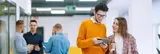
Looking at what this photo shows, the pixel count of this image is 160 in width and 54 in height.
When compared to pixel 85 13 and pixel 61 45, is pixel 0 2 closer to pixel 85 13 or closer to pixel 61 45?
pixel 61 45

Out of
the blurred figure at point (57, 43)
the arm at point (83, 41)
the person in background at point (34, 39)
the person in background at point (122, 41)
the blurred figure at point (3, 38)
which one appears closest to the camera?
the arm at point (83, 41)

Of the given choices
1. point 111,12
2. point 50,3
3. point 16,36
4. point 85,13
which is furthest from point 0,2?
point 85,13

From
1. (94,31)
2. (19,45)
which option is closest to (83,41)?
(94,31)

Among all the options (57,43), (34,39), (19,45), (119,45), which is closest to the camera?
(119,45)

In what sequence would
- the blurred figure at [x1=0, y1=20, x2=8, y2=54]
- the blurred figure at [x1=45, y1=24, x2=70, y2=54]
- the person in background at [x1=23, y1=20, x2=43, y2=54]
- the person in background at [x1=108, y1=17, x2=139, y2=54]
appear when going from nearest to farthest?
the person in background at [x1=108, y1=17, x2=139, y2=54]
the blurred figure at [x1=0, y1=20, x2=8, y2=54]
the person in background at [x1=23, y1=20, x2=43, y2=54]
the blurred figure at [x1=45, y1=24, x2=70, y2=54]

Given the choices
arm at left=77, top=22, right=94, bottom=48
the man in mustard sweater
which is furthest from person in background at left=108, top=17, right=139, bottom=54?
arm at left=77, top=22, right=94, bottom=48

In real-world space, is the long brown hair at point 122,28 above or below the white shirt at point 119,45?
above

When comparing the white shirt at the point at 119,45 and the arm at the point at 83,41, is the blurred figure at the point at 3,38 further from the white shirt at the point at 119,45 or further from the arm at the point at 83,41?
the white shirt at the point at 119,45

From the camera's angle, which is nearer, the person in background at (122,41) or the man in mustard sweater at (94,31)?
the man in mustard sweater at (94,31)

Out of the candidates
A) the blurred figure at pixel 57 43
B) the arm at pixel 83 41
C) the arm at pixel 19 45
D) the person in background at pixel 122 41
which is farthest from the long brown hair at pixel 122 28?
the blurred figure at pixel 57 43

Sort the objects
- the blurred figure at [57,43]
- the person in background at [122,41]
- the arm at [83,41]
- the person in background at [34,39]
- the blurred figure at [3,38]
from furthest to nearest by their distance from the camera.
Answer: the blurred figure at [57,43], the person in background at [34,39], the blurred figure at [3,38], the person in background at [122,41], the arm at [83,41]

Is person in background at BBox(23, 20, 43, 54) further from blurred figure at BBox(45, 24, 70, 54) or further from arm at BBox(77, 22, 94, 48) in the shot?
arm at BBox(77, 22, 94, 48)

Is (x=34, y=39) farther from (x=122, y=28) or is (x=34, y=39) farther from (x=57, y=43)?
(x=122, y=28)

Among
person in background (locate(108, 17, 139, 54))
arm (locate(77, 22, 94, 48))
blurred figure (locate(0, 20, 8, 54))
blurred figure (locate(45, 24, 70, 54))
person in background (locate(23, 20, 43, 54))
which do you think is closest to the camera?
arm (locate(77, 22, 94, 48))
